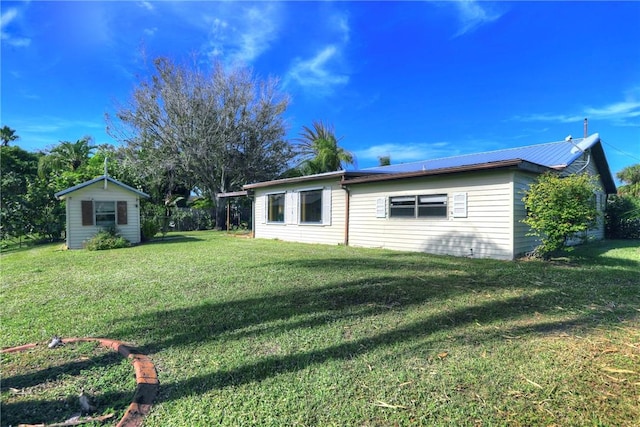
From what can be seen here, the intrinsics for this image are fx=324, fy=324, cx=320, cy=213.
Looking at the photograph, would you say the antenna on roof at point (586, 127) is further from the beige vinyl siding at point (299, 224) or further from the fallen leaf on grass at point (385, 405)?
the fallen leaf on grass at point (385, 405)

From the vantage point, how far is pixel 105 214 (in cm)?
1269

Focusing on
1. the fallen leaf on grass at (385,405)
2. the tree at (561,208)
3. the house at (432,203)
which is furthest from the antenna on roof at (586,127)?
the fallen leaf on grass at (385,405)

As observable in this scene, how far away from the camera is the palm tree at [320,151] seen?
69.2 ft

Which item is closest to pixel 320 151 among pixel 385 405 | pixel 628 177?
pixel 385 405

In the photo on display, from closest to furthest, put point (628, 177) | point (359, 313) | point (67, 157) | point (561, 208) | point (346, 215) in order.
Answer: point (359, 313) < point (561, 208) < point (346, 215) < point (628, 177) < point (67, 157)

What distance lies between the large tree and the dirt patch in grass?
61.5 feet

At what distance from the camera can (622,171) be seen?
22062mm

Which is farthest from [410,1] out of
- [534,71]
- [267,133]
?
[267,133]

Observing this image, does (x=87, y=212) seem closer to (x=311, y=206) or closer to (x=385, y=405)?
(x=311, y=206)

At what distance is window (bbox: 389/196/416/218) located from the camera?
1013 centimetres

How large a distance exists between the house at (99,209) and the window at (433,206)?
36.4 feet

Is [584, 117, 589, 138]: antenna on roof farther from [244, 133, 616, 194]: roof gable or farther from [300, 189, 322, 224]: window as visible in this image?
[300, 189, 322, 224]: window

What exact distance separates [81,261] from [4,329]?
557 cm

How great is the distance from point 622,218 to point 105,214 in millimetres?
21939
